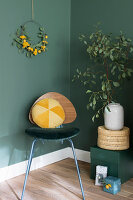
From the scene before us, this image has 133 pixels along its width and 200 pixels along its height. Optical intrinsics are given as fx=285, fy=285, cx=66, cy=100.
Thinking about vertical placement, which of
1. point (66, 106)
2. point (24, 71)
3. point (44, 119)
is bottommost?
point (44, 119)

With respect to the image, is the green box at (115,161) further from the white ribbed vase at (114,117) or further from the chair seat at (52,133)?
the chair seat at (52,133)

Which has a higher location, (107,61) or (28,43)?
Answer: (28,43)

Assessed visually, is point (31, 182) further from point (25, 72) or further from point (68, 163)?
point (25, 72)

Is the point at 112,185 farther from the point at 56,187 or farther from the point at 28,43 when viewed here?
the point at 28,43

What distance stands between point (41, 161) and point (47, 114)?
71cm

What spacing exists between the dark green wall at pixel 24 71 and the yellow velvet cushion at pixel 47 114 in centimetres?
25

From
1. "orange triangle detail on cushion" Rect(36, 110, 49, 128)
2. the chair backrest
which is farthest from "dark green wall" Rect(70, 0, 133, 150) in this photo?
"orange triangle detail on cushion" Rect(36, 110, 49, 128)

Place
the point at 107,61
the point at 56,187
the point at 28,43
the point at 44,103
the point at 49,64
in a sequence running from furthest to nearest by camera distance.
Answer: the point at 49,64 < the point at 107,61 < the point at 28,43 < the point at 44,103 < the point at 56,187

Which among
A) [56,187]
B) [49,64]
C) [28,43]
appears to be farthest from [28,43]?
[56,187]

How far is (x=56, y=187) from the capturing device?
8.53ft

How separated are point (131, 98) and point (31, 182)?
1294 millimetres

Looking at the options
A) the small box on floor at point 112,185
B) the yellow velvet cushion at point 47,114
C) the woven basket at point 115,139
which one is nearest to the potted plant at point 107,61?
the woven basket at point 115,139

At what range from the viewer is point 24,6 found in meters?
2.83

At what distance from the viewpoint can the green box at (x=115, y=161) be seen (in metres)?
2.64
